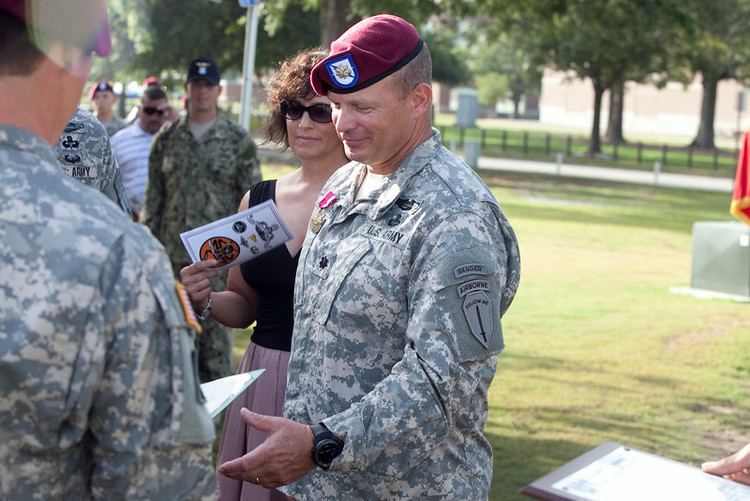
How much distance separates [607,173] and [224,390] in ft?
101

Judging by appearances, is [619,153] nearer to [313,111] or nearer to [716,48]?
[716,48]

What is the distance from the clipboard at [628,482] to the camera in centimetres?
245

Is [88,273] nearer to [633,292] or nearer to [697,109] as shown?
[633,292]

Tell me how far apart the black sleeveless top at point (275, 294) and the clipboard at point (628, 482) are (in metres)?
1.19

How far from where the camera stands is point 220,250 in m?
3.26

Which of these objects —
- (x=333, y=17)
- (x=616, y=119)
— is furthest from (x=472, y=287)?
(x=616, y=119)

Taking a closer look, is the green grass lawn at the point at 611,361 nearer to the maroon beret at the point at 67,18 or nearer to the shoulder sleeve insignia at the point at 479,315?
the shoulder sleeve insignia at the point at 479,315

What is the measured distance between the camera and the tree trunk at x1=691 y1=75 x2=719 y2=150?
48.6 m

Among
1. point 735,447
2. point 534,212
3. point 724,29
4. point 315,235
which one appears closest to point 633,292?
point 735,447

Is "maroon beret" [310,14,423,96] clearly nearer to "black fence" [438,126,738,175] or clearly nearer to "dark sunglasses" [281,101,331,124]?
"dark sunglasses" [281,101,331,124]

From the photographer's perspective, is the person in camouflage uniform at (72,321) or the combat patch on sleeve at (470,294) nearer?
the person in camouflage uniform at (72,321)

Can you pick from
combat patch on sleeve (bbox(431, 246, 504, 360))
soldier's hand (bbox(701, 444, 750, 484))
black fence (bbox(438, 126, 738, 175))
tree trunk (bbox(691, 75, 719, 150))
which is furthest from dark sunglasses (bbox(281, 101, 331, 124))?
tree trunk (bbox(691, 75, 719, 150))

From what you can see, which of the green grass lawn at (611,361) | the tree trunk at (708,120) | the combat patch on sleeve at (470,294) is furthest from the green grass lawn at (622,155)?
the combat patch on sleeve at (470,294)

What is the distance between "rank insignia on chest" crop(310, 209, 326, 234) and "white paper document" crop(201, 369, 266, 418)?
1.83 ft
